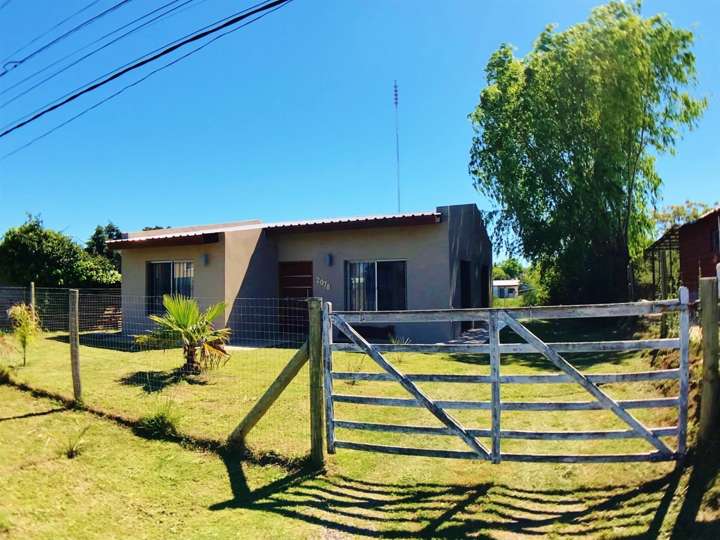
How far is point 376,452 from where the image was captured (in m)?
5.13

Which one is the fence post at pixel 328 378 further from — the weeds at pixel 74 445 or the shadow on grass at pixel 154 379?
the shadow on grass at pixel 154 379

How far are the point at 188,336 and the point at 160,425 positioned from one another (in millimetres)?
2682

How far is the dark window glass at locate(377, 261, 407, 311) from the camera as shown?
14.3 m

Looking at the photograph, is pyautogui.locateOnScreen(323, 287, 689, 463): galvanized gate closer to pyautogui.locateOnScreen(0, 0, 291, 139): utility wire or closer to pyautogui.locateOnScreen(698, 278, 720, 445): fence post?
pyautogui.locateOnScreen(698, 278, 720, 445): fence post

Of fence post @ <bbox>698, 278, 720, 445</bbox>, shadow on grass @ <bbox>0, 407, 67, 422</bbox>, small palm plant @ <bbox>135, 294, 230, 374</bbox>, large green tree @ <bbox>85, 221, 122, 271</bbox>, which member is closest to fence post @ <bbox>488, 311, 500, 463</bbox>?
fence post @ <bbox>698, 278, 720, 445</bbox>

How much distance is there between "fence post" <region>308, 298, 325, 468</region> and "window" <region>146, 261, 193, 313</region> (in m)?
11.0

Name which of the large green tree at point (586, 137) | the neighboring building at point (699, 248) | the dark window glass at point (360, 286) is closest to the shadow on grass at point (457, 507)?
the dark window glass at point (360, 286)

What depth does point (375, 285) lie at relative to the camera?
14578 mm

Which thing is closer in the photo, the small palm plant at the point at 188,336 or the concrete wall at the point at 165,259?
the small palm plant at the point at 188,336

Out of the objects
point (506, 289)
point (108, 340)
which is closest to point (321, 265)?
point (108, 340)

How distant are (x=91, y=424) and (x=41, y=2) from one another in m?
8.46

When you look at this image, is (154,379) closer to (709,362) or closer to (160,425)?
(160,425)

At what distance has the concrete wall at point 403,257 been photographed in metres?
13.7

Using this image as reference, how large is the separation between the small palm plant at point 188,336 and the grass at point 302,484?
127 cm
